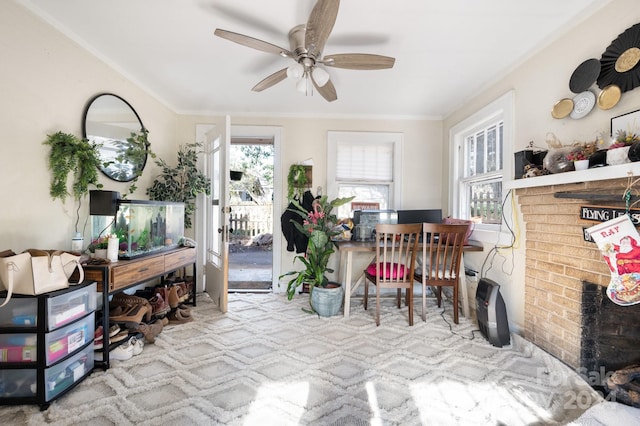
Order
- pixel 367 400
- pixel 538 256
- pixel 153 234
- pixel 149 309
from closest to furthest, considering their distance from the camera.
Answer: pixel 367 400, pixel 538 256, pixel 149 309, pixel 153 234

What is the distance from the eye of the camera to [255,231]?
22.8 feet

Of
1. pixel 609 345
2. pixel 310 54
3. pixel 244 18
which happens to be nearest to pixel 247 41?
pixel 244 18

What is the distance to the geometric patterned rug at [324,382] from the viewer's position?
1.41 metres

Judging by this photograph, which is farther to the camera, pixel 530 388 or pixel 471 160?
pixel 471 160

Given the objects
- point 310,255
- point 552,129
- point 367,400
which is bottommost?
point 367,400

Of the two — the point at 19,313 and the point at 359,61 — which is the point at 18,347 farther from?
the point at 359,61

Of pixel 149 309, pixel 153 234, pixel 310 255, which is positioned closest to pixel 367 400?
pixel 310 255

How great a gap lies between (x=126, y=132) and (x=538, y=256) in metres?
3.61

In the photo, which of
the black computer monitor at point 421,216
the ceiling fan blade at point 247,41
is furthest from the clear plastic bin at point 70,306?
the black computer monitor at point 421,216

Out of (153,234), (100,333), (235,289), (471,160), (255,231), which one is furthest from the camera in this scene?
(255,231)

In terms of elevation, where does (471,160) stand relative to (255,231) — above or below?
above

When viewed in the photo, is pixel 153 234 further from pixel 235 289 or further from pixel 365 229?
pixel 365 229

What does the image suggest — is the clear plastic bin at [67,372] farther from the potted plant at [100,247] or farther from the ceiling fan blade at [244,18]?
the ceiling fan blade at [244,18]

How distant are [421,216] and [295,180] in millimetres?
1602
